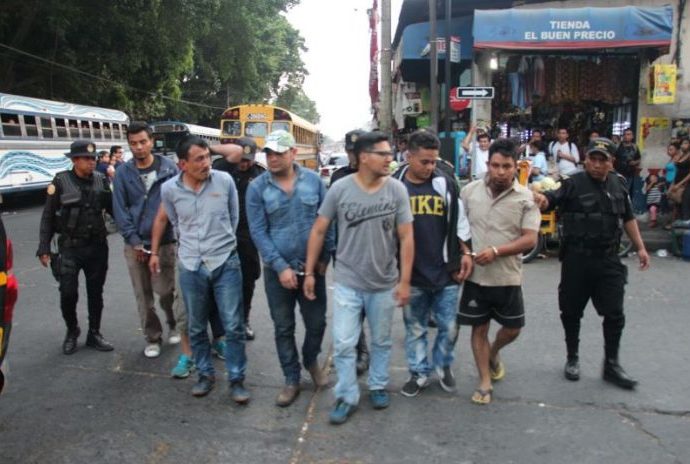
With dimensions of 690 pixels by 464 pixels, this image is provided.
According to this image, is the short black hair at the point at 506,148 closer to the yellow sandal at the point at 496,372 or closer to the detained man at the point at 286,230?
the detained man at the point at 286,230

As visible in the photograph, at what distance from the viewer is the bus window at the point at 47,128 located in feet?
55.2

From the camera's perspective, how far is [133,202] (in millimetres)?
4512

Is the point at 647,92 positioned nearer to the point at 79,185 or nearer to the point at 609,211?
the point at 609,211

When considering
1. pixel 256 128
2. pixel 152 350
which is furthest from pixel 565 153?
pixel 256 128

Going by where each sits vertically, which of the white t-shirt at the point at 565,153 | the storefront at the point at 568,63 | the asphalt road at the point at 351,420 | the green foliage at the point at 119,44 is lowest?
the asphalt road at the point at 351,420

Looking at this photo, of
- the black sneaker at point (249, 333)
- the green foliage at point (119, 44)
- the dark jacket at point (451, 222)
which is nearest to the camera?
the dark jacket at point (451, 222)

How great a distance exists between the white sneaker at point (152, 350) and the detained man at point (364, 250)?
5.95 feet

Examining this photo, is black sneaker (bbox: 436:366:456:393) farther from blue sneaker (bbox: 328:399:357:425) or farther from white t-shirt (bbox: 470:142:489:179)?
white t-shirt (bbox: 470:142:489:179)

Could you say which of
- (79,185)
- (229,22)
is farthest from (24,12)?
(79,185)

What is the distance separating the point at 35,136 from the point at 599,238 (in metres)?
16.5

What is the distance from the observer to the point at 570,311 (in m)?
4.22

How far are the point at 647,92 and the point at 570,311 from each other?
9.60m

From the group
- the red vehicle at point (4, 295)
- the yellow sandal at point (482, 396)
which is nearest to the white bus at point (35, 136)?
the red vehicle at point (4, 295)

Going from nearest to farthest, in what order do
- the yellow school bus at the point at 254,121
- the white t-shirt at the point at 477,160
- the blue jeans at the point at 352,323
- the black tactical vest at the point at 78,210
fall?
the blue jeans at the point at 352,323, the black tactical vest at the point at 78,210, the white t-shirt at the point at 477,160, the yellow school bus at the point at 254,121
